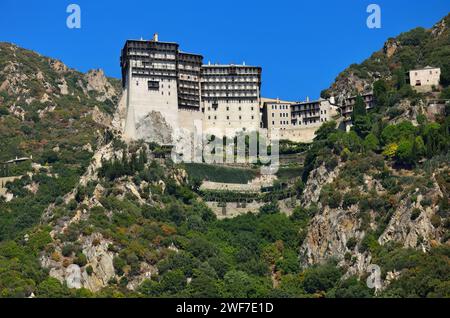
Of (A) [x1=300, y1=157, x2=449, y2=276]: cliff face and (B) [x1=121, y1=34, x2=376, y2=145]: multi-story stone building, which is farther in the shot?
(B) [x1=121, y1=34, x2=376, y2=145]: multi-story stone building

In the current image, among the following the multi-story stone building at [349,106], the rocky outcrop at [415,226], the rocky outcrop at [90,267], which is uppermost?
the multi-story stone building at [349,106]

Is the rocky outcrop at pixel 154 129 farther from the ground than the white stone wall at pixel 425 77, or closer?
closer

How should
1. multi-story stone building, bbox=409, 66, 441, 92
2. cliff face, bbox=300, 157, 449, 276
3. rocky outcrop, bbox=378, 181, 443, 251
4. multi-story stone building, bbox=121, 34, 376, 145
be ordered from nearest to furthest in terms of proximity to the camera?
rocky outcrop, bbox=378, 181, 443, 251 < cliff face, bbox=300, 157, 449, 276 < multi-story stone building, bbox=121, 34, 376, 145 < multi-story stone building, bbox=409, 66, 441, 92

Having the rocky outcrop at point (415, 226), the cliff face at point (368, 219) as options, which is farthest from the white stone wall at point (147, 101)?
the rocky outcrop at point (415, 226)

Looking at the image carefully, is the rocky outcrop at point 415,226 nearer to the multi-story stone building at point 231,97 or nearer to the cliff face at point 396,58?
the multi-story stone building at point 231,97

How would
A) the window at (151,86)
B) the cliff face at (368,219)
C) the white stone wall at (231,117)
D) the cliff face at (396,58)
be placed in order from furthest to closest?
the cliff face at (396,58) < the white stone wall at (231,117) < the window at (151,86) < the cliff face at (368,219)

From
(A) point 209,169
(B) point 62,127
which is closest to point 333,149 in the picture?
(A) point 209,169

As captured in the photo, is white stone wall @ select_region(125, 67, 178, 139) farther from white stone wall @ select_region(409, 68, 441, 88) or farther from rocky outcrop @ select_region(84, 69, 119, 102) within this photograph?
rocky outcrop @ select_region(84, 69, 119, 102)

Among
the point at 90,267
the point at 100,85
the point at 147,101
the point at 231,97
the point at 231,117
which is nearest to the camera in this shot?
the point at 90,267

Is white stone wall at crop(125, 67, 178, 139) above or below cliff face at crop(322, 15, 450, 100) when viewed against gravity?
below

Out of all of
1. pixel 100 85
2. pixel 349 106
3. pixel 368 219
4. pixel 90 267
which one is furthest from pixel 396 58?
pixel 100 85

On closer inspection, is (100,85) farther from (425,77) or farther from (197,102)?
(425,77)

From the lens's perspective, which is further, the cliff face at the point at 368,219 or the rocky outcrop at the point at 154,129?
the rocky outcrop at the point at 154,129

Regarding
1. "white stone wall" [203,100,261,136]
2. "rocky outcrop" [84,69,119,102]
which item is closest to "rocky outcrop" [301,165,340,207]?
"white stone wall" [203,100,261,136]
